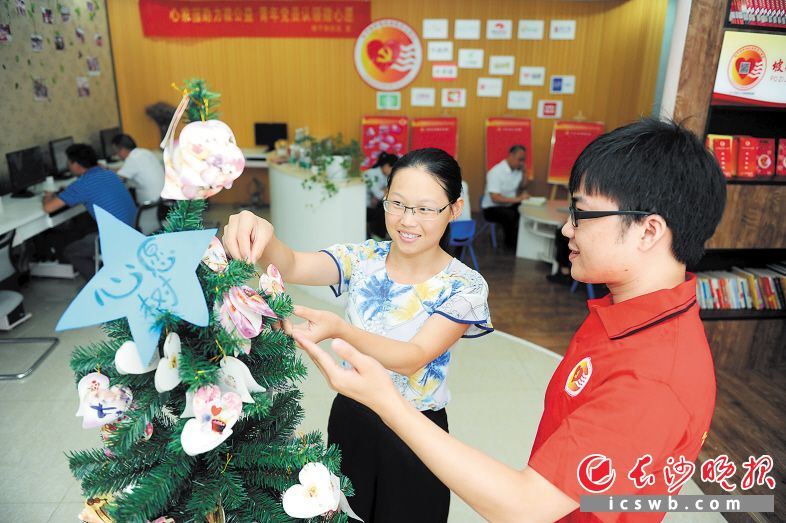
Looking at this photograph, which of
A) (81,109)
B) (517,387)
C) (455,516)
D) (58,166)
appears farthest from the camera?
(81,109)

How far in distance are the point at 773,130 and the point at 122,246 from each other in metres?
3.97

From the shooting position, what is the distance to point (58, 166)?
517 centimetres

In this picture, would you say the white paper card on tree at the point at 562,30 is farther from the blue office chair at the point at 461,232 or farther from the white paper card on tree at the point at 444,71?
the blue office chair at the point at 461,232

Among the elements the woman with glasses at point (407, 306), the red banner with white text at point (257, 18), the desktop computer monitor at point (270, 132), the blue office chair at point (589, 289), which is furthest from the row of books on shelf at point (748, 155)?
the desktop computer monitor at point (270, 132)

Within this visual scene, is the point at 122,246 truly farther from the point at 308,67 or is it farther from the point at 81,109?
the point at 308,67

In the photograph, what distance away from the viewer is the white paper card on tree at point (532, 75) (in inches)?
277

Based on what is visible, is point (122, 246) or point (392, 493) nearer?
point (122, 246)

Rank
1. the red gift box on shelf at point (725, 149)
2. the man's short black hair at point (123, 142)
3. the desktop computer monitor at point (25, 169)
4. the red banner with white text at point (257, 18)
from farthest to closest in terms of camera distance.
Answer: the red banner with white text at point (257, 18)
the man's short black hair at point (123, 142)
the desktop computer monitor at point (25, 169)
the red gift box on shelf at point (725, 149)

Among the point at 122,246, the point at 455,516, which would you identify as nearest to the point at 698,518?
the point at 455,516

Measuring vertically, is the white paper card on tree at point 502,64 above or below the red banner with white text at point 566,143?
above

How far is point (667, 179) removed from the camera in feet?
2.89

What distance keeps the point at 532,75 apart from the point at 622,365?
6.92 meters

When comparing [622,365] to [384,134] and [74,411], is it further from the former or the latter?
[384,134]

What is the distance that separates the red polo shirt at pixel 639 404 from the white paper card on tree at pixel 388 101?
6.66 m
